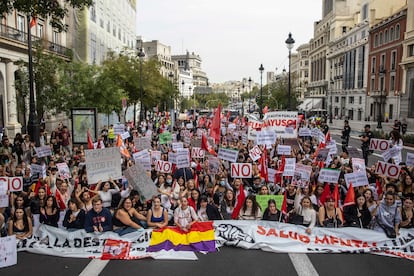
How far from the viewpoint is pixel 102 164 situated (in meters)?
9.73

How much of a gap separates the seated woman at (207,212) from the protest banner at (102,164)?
235cm

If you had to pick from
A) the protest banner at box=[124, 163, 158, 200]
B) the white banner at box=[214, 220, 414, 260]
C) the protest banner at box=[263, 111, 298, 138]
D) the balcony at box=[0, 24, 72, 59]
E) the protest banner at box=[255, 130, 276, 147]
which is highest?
the balcony at box=[0, 24, 72, 59]

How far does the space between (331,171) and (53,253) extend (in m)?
6.43

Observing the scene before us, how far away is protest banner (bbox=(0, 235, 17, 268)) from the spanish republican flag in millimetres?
2380

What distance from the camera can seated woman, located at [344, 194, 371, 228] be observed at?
8641 mm

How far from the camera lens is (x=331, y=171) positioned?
9.98m

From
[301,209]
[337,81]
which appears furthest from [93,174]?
[337,81]

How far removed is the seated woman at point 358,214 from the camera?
864 cm

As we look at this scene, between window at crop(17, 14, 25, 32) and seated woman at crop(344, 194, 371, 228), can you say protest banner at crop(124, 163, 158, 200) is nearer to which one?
seated woman at crop(344, 194, 371, 228)

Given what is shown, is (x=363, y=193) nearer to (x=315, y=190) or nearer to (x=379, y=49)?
(x=315, y=190)

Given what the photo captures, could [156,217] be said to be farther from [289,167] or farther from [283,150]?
[283,150]

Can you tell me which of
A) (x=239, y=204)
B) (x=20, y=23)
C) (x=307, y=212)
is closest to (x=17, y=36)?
(x=20, y=23)

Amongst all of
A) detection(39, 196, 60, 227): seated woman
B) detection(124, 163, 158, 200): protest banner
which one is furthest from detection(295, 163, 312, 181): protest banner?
detection(39, 196, 60, 227): seated woman

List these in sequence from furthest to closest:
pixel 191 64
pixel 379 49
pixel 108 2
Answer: pixel 191 64
pixel 379 49
pixel 108 2
